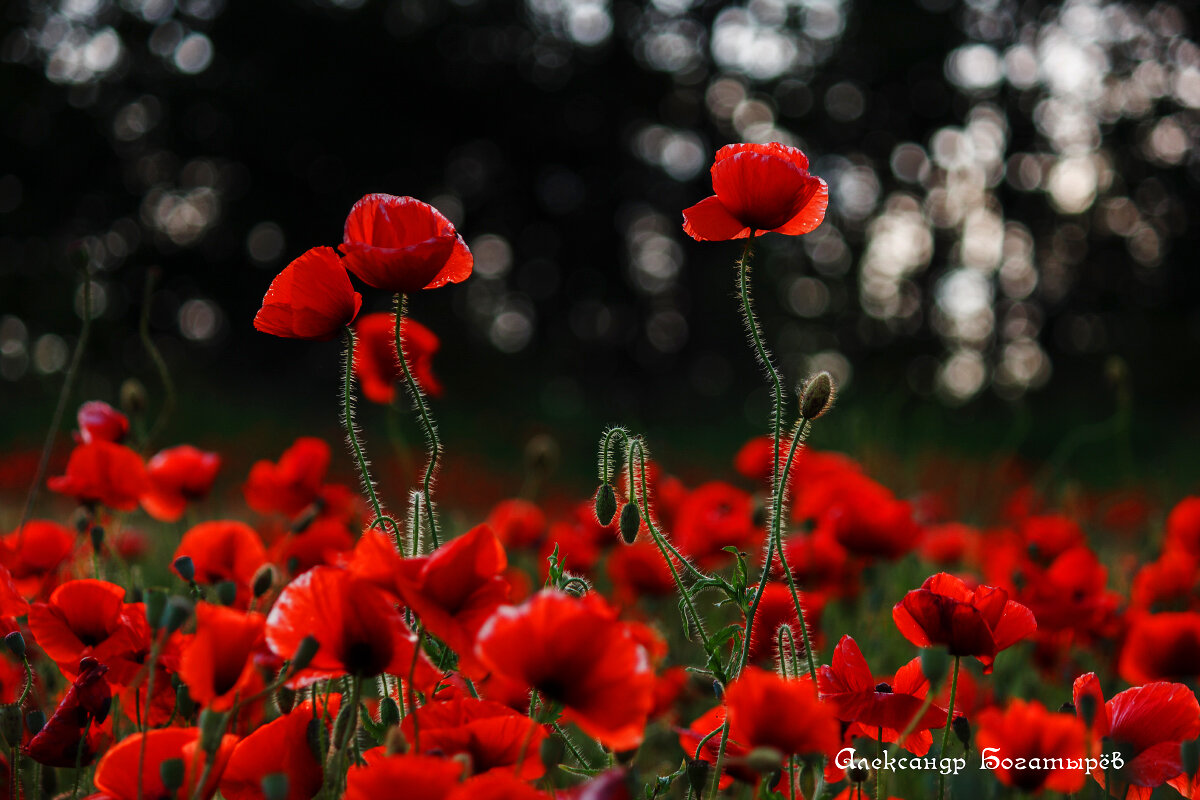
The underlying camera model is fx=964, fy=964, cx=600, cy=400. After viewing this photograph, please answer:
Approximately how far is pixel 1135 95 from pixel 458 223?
33.3 ft

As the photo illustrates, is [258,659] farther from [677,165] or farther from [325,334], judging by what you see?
[677,165]

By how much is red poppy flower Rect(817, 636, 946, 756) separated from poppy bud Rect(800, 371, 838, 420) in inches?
8.5

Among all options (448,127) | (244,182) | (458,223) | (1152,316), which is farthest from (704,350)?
(244,182)

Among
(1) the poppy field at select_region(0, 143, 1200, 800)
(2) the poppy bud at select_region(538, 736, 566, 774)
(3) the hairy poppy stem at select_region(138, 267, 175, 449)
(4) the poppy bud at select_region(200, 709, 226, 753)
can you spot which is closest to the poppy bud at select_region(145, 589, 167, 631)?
(1) the poppy field at select_region(0, 143, 1200, 800)

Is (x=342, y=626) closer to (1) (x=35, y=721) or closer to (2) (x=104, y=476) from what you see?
(1) (x=35, y=721)

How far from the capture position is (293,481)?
71.9 inches

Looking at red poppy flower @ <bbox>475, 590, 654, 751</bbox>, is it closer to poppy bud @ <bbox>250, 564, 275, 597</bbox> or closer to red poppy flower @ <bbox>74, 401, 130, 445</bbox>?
poppy bud @ <bbox>250, 564, 275, 597</bbox>

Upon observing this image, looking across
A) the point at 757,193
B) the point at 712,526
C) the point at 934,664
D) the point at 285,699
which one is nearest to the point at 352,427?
the point at 285,699

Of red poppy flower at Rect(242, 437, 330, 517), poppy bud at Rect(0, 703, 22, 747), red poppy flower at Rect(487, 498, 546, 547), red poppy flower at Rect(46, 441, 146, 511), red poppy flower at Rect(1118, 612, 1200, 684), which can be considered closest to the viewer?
poppy bud at Rect(0, 703, 22, 747)

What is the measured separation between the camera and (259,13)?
45.1 ft

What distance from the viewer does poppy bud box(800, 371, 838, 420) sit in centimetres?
94

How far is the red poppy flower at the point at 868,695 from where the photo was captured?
90 cm

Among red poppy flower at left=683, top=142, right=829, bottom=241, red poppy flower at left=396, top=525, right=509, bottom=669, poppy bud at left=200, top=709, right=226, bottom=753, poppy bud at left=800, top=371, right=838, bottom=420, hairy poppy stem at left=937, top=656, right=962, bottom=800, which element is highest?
red poppy flower at left=683, top=142, right=829, bottom=241

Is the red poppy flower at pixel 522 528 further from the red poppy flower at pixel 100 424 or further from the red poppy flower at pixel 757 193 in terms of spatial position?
the red poppy flower at pixel 757 193
